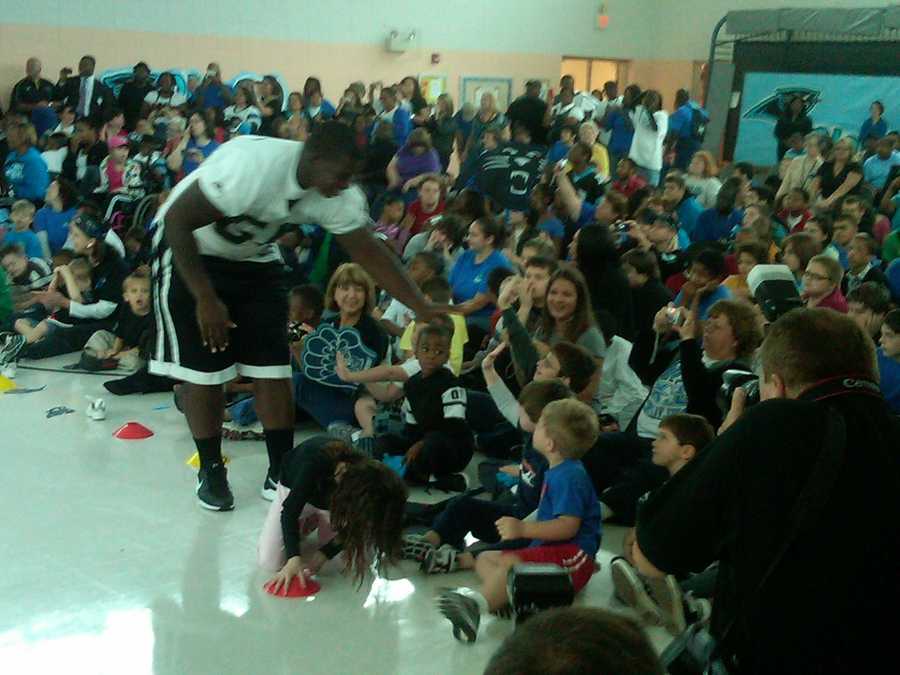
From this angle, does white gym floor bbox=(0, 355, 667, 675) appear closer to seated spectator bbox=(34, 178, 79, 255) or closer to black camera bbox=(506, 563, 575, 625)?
black camera bbox=(506, 563, 575, 625)

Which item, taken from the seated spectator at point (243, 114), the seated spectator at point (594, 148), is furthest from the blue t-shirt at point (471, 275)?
the seated spectator at point (243, 114)

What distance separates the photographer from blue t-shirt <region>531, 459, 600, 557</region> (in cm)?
360

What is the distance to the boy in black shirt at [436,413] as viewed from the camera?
187 inches

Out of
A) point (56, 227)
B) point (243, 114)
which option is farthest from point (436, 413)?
point (243, 114)

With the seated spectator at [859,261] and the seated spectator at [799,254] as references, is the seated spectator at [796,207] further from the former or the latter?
the seated spectator at [799,254]

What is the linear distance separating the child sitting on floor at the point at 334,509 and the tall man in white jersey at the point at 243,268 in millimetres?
583

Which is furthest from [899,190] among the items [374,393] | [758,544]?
[758,544]

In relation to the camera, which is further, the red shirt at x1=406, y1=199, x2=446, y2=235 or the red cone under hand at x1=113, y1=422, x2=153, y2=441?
the red shirt at x1=406, y1=199, x2=446, y2=235

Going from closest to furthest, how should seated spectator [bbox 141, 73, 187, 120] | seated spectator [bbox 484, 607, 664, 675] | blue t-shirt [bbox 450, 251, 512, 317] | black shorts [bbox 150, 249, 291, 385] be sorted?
1. seated spectator [bbox 484, 607, 664, 675]
2. black shorts [bbox 150, 249, 291, 385]
3. blue t-shirt [bbox 450, 251, 512, 317]
4. seated spectator [bbox 141, 73, 187, 120]

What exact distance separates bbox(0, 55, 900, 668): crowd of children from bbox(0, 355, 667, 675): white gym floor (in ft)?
0.46

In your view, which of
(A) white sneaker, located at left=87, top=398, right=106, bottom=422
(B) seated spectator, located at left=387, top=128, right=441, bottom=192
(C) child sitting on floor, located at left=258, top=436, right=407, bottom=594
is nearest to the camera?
(C) child sitting on floor, located at left=258, top=436, right=407, bottom=594

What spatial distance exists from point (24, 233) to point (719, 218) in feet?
17.2

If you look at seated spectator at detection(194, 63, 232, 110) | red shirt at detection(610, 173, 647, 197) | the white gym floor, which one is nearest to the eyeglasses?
the white gym floor

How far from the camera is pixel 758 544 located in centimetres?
192
